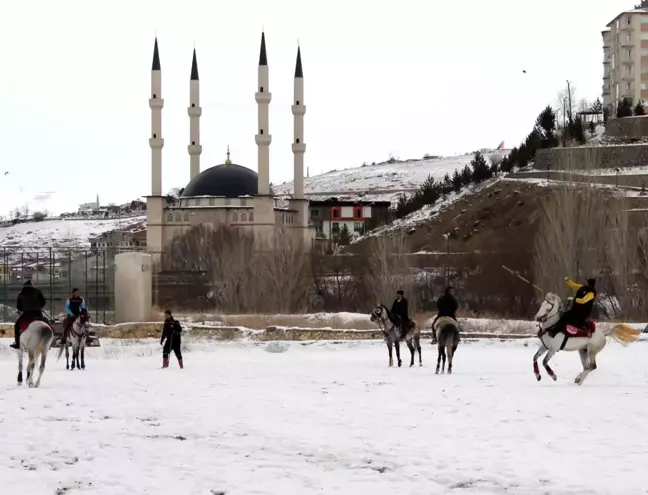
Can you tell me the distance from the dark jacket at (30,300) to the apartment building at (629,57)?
67465mm

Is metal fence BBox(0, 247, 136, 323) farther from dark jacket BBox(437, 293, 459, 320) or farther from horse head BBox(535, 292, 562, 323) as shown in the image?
horse head BBox(535, 292, 562, 323)

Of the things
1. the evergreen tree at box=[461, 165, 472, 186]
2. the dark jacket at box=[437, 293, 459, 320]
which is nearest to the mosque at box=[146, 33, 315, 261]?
the evergreen tree at box=[461, 165, 472, 186]

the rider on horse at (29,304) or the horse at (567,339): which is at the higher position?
the rider on horse at (29,304)

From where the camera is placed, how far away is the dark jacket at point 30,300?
50.5ft

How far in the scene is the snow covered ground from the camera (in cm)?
10919

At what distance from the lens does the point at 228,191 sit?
76.2m

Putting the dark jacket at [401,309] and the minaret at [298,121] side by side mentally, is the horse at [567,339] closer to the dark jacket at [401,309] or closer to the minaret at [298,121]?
the dark jacket at [401,309]

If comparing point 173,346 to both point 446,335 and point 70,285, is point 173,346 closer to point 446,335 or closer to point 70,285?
point 446,335

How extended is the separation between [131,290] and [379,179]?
9179cm

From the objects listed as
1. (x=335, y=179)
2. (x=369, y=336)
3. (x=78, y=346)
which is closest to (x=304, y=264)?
(x=369, y=336)

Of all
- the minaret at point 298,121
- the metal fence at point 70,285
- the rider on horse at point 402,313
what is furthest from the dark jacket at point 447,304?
the minaret at point 298,121

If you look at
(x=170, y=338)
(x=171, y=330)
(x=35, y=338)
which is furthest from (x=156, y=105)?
(x=35, y=338)

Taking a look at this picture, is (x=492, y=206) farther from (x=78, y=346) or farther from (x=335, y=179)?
(x=335, y=179)

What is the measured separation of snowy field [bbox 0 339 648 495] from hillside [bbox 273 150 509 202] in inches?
4118
